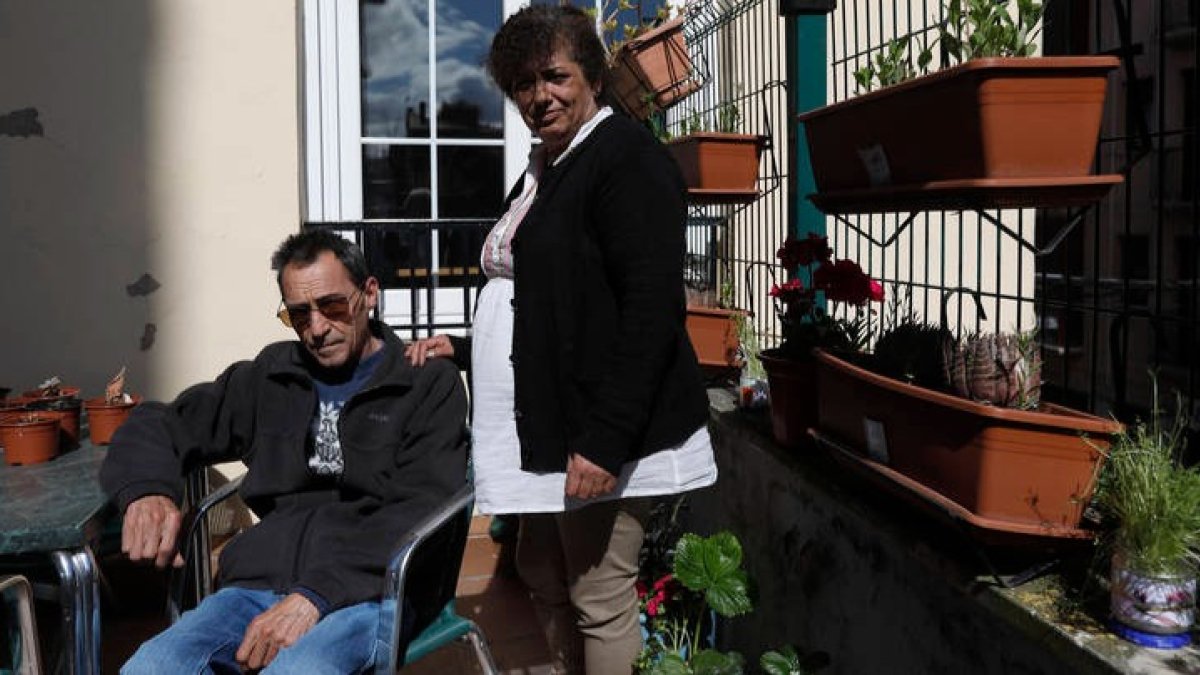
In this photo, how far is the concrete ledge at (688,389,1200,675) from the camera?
147 cm

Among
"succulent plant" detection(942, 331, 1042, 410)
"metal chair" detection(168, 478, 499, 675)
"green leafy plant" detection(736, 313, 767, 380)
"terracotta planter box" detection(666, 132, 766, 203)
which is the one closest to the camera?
"succulent plant" detection(942, 331, 1042, 410)

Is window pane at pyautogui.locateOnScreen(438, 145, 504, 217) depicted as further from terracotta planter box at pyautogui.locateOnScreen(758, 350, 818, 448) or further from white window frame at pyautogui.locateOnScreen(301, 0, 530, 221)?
terracotta planter box at pyautogui.locateOnScreen(758, 350, 818, 448)

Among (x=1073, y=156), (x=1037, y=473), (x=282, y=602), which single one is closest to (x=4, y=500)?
(x=282, y=602)

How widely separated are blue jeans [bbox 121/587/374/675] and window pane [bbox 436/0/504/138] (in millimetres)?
2779

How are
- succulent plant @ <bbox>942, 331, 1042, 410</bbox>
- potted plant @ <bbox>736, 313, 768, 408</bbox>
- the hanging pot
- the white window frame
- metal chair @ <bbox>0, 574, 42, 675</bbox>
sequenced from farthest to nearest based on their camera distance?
the white window frame, potted plant @ <bbox>736, 313, 768, 408</bbox>, metal chair @ <bbox>0, 574, 42, 675</bbox>, succulent plant @ <bbox>942, 331, 1042, 410</bbox>, the hanging pot

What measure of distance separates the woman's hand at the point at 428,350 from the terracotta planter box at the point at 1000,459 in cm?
103

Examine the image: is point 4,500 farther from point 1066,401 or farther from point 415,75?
point 415,75

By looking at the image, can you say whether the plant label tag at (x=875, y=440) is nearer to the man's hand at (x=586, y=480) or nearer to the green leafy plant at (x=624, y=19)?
the man's hand at (x=586, y=480)

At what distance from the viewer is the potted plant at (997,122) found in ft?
4.93

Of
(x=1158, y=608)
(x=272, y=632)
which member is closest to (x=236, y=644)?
(x=272, y=632)

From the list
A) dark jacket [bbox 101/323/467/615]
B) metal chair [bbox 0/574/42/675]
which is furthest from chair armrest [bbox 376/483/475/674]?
metal chair [bbox 0/574/42/675]

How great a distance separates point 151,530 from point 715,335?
1931 millimetres

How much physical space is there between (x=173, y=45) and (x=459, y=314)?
1506 millimetres

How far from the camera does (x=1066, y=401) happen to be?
2164mm
